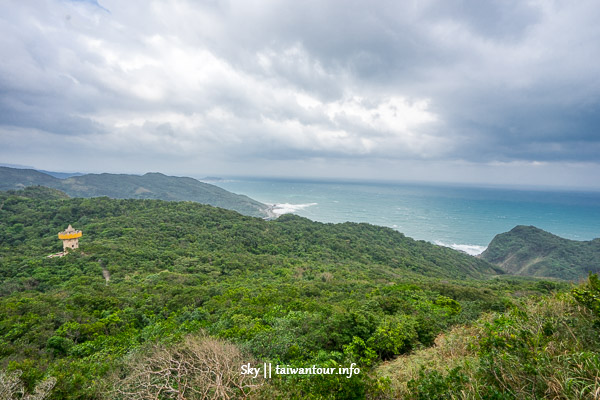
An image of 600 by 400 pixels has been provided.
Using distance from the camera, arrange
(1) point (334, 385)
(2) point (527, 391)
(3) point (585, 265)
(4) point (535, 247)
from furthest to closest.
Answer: (4) point (535, 247) → (3) point (585, 265) → (1) point (334, 385) → (2) point (527, 391)

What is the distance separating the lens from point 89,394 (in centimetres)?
483

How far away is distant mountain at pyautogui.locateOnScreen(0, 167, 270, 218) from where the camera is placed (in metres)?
124

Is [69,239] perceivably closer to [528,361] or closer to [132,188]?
[528,361]

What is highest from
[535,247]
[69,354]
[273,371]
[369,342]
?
[273,371]

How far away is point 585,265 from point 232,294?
72146 millimetres

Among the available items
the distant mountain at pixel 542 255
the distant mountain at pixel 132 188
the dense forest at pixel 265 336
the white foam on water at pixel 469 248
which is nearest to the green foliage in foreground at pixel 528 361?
the dense forest at pixel 265 336

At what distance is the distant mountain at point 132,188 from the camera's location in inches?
4902

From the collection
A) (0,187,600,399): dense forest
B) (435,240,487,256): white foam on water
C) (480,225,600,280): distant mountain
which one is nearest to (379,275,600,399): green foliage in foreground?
(0,187,600,399): dense forest

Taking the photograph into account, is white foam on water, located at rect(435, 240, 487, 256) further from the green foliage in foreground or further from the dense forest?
the green foliage in foreground

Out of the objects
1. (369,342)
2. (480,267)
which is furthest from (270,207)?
(369,342)

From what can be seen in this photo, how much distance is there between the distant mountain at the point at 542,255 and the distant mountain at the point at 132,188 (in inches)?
3222

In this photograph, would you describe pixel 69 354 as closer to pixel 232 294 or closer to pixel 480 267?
pixel 232 294

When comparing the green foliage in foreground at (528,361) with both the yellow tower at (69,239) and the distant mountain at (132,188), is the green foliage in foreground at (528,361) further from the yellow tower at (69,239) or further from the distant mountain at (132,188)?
the distant mountain at (132,188)

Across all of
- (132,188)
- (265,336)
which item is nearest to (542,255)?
(265,336)
